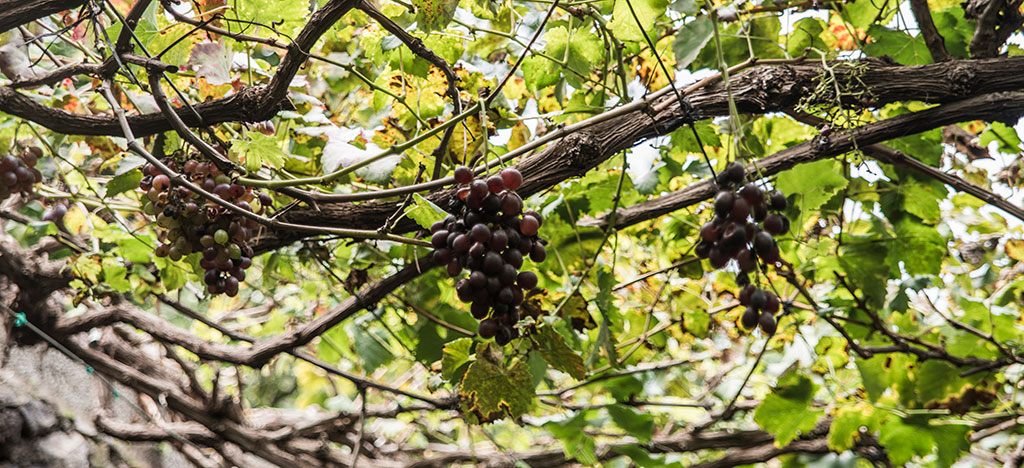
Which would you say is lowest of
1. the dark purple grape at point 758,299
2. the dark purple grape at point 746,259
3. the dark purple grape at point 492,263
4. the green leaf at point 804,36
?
the dark purple grape at point 758,299

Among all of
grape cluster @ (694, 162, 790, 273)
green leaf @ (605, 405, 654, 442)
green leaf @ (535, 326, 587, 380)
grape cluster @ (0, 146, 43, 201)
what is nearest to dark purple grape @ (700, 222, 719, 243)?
grape cluster @ (694, 162, 790, 273)

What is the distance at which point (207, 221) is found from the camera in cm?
107

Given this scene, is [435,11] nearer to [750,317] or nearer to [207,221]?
[207,221]

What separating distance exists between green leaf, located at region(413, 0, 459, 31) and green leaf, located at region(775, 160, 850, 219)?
0.68 meters

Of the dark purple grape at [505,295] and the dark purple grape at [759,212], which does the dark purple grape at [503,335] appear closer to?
the dark purple grape at [505,295]

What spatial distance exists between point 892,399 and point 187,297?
214cm

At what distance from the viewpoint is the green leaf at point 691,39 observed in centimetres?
103

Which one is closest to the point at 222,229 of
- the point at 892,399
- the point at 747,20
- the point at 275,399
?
the point at 747,20

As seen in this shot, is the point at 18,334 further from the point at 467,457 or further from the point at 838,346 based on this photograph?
the point at 838,346

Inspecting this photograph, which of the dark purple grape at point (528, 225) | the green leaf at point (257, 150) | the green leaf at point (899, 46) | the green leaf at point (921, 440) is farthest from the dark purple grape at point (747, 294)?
the green leaf at point (921, 440)

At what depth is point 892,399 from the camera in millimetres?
2045

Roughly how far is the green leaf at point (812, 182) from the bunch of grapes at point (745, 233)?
0.58 meters

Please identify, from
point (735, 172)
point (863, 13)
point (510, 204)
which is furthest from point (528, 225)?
point (863, 13)

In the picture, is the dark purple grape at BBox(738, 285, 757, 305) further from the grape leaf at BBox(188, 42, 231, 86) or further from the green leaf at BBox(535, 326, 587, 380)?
the grape leaf at BBox(188, 42, 231, 86)
